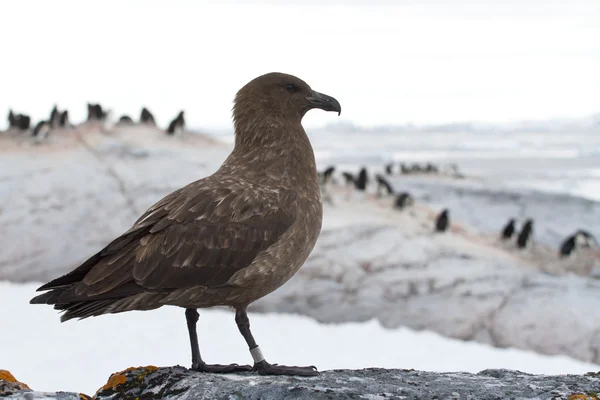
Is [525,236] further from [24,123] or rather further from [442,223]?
[24,123]

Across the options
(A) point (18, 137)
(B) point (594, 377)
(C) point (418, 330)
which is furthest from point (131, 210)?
(B) point (594, 377)

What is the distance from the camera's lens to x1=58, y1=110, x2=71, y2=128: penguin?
17.7 meters

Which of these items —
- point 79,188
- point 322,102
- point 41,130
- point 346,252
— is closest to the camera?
point 322,102

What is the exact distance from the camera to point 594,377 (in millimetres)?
5516

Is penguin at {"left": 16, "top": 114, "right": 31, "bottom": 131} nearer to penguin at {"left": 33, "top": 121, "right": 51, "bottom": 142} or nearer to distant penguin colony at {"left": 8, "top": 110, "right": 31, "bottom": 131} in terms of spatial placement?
distant penguin colony at {"left": 8, "top": 110, "right": 31, "bottom": 131}

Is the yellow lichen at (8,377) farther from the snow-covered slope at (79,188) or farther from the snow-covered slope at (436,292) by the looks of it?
the snow-covered slope at (79,188)

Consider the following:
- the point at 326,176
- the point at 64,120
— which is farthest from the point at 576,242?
the point at 64,120

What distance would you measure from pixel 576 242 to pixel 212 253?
45.3 feet

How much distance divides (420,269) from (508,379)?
317 inches

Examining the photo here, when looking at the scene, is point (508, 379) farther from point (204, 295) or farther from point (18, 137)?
point (18, 137)

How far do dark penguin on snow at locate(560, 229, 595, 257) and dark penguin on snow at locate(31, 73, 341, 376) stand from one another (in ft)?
40.2

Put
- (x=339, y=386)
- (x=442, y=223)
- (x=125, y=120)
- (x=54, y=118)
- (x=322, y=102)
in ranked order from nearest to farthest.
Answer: (x=339, y=386), (x=322, y=102), (x=442, y=223), (x=125, y=120), (x=54, y=118)

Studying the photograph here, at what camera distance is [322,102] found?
614cm

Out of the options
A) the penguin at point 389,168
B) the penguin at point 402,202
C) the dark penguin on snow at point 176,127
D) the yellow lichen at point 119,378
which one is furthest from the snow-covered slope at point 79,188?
the penguin at point 389,168
